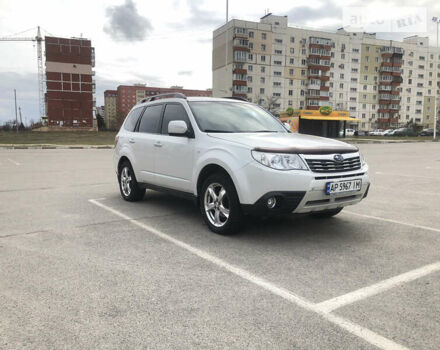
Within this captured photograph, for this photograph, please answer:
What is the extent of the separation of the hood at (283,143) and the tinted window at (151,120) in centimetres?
156

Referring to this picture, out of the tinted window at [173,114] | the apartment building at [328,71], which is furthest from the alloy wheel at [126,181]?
the apartment building at [328,71]

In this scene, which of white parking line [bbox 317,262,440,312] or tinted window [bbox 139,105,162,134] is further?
tinted window [bbox 139,105,162,134]

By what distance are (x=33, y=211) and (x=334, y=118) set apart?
3659cm

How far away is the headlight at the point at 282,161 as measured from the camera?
418 centimetres

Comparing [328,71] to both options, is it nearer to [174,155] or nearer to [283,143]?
[174,155]

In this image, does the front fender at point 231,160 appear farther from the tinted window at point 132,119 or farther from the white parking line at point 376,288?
the tinted window at point 132,119

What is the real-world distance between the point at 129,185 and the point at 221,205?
2.70 meters

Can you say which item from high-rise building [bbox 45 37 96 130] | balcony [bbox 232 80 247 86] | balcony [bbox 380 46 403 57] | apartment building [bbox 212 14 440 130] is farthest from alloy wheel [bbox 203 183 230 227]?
balcony [bbox 380 46 403 57]

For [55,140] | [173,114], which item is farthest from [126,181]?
[55,140]

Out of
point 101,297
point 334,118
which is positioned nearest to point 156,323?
point 101,297

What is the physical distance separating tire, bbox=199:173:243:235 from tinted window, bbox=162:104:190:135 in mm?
1143

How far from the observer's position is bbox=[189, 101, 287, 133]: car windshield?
17.3 feet

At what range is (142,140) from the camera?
20.9 feet

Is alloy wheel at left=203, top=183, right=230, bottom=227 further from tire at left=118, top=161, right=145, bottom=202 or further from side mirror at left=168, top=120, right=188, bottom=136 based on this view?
tire at left=118, top=161, right=145, bottom=202
